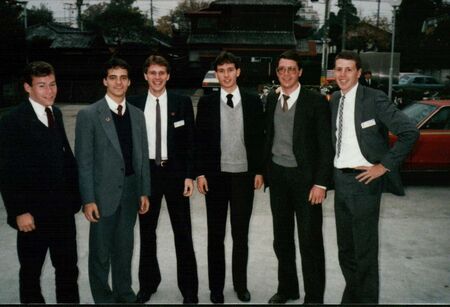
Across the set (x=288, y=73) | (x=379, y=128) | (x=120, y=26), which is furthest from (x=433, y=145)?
(x=120, y=26)

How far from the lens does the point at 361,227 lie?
11.4 ft

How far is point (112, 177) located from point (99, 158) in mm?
184

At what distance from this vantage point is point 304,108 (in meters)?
3.63

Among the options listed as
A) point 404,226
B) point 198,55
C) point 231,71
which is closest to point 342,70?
point 231,71

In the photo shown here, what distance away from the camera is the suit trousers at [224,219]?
392 centimetres

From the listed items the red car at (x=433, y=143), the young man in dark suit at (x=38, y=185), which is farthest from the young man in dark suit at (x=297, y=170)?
the red car at (x=433, y=143)

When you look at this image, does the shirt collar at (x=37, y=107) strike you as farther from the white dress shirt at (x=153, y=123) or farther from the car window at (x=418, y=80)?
the car window at (x=418, y=80)

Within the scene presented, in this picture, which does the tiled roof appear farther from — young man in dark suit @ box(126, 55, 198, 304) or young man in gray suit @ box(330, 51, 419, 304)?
young man in gray suit @ box(330, 51, 419, 304)

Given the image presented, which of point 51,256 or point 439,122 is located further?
point 439,122

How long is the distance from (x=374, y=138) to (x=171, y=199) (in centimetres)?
183

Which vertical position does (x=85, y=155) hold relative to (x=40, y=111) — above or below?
below

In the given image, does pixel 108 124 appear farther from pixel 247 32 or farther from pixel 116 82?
pixel 247 32

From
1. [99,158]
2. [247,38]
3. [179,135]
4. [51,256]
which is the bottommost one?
[51,256]

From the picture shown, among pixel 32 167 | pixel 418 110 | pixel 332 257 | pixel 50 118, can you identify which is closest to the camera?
pixel 32 167
